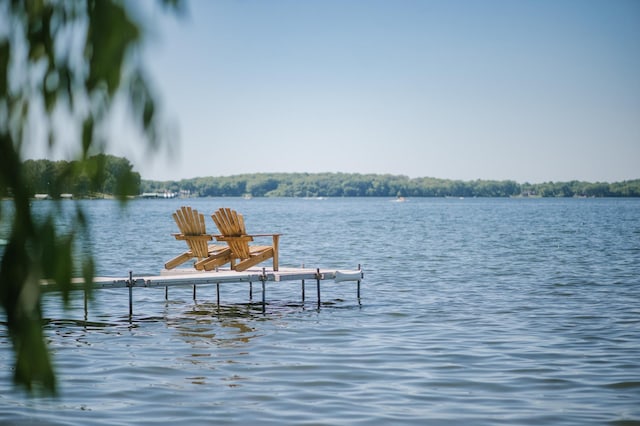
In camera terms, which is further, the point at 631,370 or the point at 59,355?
the point at 59,355

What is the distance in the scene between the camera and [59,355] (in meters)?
11.5

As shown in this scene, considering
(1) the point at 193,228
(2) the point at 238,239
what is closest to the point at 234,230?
(2) the point at 238,239

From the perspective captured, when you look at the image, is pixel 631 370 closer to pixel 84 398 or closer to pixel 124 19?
pixel 84 398

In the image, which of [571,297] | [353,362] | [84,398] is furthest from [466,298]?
[84,398]

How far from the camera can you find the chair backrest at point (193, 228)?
15.2 m

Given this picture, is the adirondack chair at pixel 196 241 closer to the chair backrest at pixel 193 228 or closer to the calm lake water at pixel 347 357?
the chair backrest at pixel 193 228

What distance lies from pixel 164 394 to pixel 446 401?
303 centimetres

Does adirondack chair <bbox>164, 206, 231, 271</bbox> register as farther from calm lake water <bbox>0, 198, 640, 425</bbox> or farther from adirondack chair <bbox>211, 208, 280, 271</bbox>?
calm lake water <bbox>0, 198, 640, 425</bbox>

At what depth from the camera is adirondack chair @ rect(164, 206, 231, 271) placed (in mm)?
15219

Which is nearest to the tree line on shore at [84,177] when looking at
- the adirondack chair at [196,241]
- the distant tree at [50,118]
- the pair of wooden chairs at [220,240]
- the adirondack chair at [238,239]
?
the distant tree at [50,118]

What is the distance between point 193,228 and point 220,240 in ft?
1.73

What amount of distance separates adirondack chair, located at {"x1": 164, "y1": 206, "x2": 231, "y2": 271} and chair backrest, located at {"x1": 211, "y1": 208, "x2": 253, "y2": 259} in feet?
1.08

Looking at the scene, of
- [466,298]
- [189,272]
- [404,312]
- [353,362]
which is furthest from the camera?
[466,298]

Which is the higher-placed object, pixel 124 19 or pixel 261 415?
pixel 124 19
